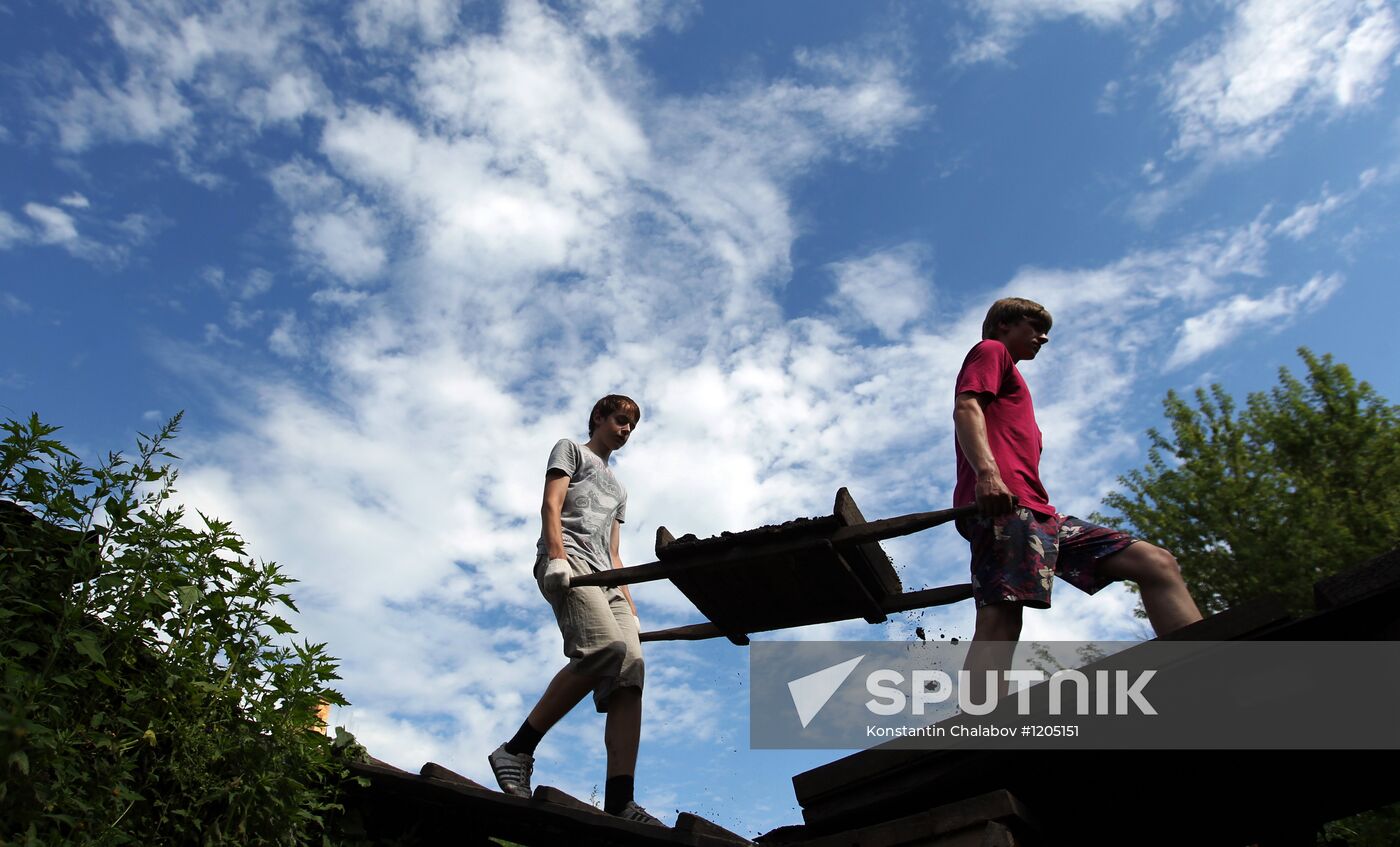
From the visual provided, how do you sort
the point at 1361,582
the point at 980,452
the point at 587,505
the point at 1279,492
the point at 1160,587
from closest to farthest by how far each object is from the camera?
the point at 1361,582 < the point at 1160,587 < the point at 980,452 < the point at 587,505 < the point at 1279,492

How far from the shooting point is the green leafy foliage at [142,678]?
321 centimetres

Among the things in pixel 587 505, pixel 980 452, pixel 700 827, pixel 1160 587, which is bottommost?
pixel 700 827

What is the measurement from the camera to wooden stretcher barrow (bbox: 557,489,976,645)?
3621 millimetres

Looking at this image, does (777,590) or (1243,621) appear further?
(777,590)

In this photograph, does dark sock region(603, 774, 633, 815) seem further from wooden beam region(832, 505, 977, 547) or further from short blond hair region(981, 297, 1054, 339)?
short blond hair region(981, 297, 1054, 339)

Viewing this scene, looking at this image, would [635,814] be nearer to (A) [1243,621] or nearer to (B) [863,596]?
(B) [863,596]

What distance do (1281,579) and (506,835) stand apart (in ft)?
40.6

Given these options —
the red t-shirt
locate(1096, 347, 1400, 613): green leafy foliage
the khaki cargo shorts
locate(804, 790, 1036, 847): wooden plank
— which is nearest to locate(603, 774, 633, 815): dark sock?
the khaki cargo shorts

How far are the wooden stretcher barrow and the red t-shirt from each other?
0.32m

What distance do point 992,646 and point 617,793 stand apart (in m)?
1.73

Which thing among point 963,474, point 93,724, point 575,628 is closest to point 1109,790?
point 963,474

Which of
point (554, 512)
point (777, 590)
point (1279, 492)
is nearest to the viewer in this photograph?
point (777, 590)

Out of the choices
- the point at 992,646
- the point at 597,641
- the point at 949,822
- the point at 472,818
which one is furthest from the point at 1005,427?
the point at 472,818

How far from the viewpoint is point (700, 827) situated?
3.56m
